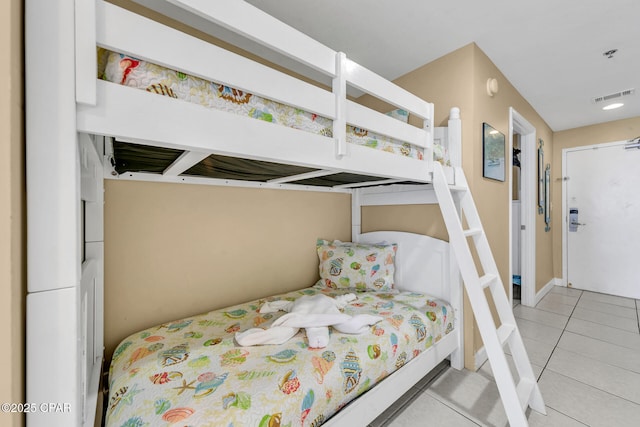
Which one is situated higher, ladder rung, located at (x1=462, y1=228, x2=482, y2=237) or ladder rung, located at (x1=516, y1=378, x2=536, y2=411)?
ladder rung, located at (x1=462, y1=228, x2=482, y2=237)

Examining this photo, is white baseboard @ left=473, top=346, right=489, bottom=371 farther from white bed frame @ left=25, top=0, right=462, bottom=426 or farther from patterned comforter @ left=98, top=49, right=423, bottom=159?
patterned comforter @ left=98, top=49, right=423, bottom=159

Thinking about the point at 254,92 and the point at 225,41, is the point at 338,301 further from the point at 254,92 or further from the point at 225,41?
the point at 225,41

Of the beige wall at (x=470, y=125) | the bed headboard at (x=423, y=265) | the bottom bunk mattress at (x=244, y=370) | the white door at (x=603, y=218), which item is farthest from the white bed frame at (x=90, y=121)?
the white door at (x=603, y=218)

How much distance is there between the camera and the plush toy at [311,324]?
47.8 inches

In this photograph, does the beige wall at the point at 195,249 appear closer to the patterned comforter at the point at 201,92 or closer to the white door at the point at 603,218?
the patterned comforter at the point at 201,92

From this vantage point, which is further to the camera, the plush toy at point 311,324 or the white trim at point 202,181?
the white trim at point 202,181

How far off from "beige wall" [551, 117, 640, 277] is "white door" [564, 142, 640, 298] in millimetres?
82

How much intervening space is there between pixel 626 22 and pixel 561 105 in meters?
1.50

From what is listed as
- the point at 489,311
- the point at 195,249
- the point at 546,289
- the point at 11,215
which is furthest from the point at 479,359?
the point at 546,289

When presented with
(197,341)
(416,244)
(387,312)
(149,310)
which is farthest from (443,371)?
(149,310)

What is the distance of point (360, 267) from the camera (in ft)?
6.86

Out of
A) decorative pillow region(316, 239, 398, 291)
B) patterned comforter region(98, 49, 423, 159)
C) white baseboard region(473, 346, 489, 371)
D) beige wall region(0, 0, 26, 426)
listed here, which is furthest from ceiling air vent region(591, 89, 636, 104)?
beige wall region(0, 0, 26, 426)

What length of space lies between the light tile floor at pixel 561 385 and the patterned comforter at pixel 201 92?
61.1 inches

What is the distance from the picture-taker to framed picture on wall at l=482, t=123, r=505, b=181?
6.77ft
